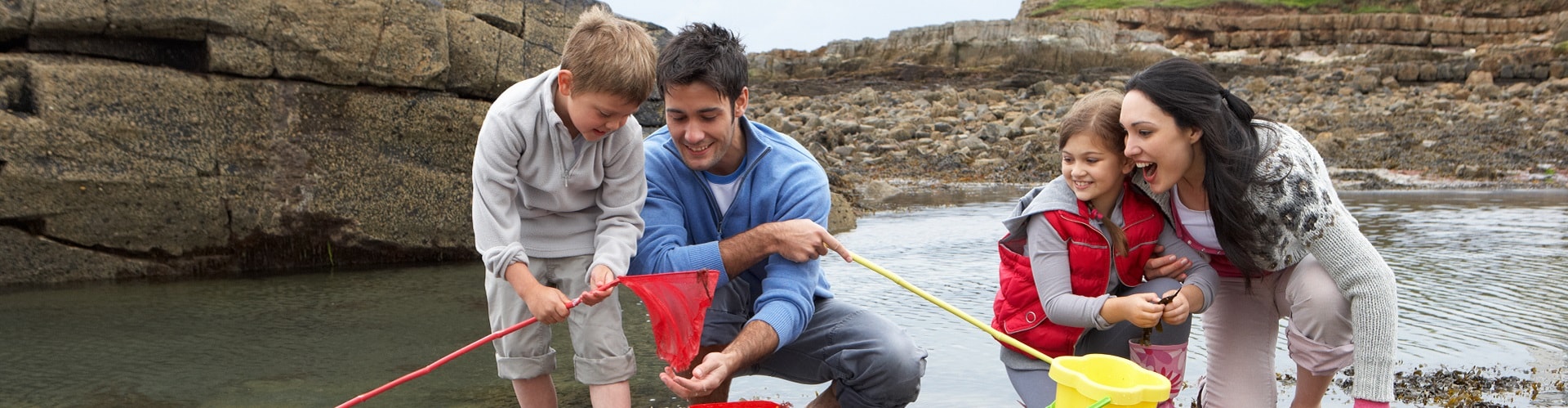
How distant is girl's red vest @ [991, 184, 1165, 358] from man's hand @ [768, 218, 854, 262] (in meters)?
0.53

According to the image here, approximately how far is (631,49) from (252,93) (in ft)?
11.3

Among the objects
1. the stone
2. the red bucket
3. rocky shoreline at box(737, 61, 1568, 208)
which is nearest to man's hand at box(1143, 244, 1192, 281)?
the red bucket

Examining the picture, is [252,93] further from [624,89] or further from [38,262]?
[624,89]

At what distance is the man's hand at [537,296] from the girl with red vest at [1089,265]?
1.20m

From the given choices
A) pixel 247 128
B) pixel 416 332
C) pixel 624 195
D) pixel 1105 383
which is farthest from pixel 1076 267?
pixel 247 128

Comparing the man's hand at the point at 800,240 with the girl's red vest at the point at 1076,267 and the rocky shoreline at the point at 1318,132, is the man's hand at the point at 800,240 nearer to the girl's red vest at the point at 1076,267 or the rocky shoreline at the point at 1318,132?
the girl's red vest at the point at 1076,267

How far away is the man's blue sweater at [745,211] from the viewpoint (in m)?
3.01

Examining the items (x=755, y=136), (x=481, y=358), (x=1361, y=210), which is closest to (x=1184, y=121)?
(x=755, y=136)

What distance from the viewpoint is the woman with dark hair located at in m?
2.79

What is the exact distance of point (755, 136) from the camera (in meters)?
3.16

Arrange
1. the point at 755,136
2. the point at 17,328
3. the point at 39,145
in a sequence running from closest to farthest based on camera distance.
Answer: the point at 755,136, the point at 17,328, the point at 39,145

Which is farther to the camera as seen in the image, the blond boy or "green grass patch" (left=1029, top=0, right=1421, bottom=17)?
"green grass patch" (left=1029, top=0, right=1421, bottom=17)

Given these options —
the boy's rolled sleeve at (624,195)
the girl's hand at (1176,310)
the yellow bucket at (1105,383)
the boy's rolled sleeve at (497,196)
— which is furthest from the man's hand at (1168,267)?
the boy's rolled sleeve at (497,196)

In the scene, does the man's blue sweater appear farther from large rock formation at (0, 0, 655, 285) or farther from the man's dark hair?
large rock formation at (0, 0, 655, 285)
